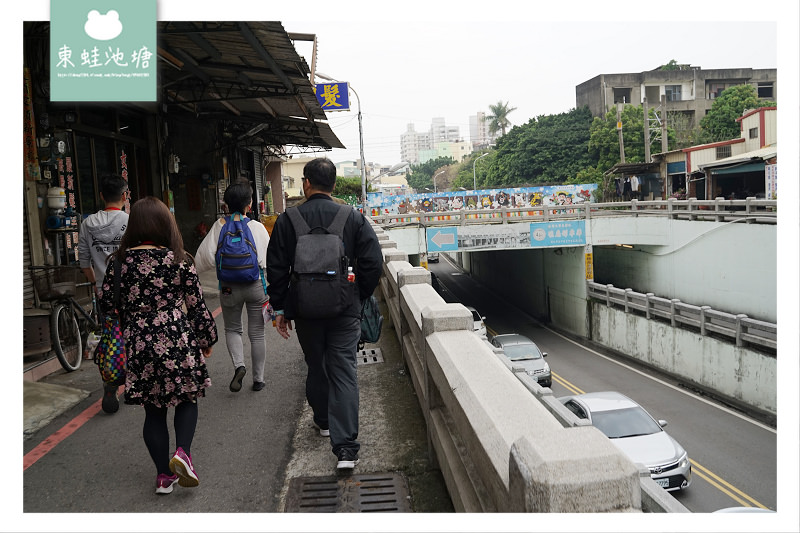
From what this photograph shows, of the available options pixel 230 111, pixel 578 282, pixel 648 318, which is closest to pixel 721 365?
pixel 648 318

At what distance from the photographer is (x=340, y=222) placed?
148 inches

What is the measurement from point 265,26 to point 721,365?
1565cm

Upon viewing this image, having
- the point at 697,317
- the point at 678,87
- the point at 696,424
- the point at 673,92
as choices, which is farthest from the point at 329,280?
the point at 678,87

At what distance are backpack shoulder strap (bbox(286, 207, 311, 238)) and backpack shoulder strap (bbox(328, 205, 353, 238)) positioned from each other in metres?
0.14

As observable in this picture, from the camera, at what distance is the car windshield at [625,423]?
11562mm

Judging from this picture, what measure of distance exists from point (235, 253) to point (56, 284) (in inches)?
100

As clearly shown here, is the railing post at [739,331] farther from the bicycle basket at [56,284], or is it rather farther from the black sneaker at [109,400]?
the black sneaker at [109,400]

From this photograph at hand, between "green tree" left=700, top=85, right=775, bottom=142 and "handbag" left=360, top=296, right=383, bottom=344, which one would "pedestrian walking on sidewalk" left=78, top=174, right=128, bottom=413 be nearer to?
"handbag" left=360, top=296, right=383, bottom=344

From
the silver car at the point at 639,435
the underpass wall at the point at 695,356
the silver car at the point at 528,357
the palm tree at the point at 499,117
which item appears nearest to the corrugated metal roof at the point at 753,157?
the underpass wall at the point at 695,356

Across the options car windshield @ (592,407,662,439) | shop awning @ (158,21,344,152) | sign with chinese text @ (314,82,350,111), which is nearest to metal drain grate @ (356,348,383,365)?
shop awning @ (158,21,344,152)

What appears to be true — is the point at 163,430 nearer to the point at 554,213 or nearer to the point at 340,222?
the point at 340,222

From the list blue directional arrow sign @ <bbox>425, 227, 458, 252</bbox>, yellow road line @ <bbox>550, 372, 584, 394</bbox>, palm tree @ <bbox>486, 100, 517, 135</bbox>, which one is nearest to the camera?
yellow road line @ <bbox>550, 372, 584, 394</bbox>

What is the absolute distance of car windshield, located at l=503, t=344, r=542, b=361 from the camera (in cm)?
1755
